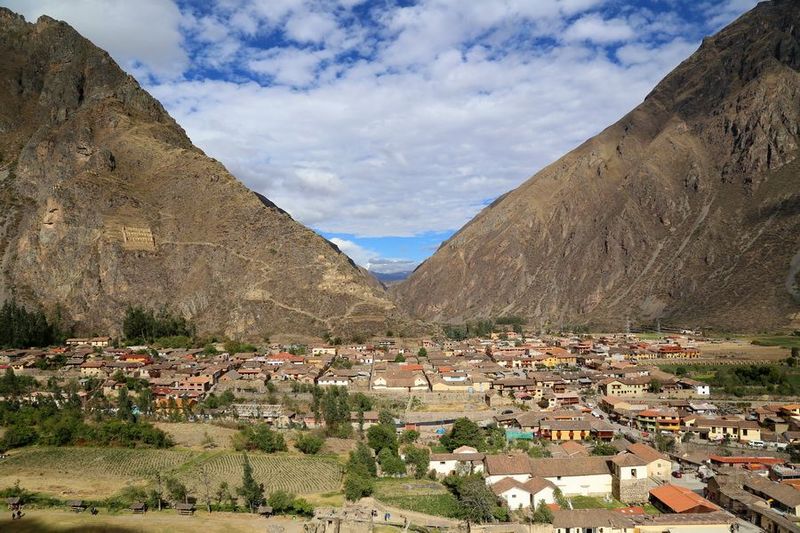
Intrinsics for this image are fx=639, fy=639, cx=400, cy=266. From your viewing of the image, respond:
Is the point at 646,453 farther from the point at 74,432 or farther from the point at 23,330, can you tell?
the point at 23,330

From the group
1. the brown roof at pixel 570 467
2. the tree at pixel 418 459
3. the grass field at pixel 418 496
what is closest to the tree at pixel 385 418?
the tree at pixel 418 459

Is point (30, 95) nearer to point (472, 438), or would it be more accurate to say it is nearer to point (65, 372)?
point (65, 372)

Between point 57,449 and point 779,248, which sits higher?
point 779,248

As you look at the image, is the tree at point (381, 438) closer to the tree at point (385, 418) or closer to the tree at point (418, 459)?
the tree at point (418, 459)

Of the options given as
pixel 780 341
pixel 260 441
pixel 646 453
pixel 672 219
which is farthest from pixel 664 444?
pixel 672 219

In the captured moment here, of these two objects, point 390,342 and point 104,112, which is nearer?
point 390,342

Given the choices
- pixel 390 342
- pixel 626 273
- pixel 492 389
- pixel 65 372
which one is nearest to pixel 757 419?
pixel 492 389
